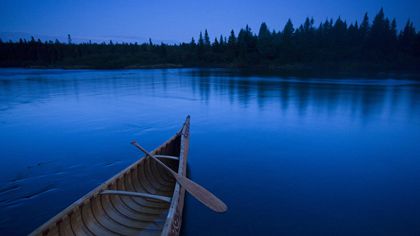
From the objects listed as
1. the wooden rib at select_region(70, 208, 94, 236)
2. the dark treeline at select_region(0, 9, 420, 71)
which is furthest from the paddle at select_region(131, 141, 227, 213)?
the dark treeline at select_region(0, 9, 420, 71)

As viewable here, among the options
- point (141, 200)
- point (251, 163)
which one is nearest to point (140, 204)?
point (141, 200)

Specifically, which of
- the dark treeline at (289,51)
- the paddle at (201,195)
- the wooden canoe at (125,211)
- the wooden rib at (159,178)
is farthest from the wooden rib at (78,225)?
the dark treeline at (289,51)

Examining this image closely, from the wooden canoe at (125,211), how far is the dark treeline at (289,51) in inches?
3036

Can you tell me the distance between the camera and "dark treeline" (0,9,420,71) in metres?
76.3

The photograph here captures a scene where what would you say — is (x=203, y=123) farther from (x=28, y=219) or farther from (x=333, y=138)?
(x=28, y=219)

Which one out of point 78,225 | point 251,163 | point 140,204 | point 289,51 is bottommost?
point 251,163

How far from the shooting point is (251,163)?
876 centimetres

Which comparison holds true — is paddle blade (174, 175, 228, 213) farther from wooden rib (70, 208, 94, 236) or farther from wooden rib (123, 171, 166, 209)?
wooden rib (70, 208, 94, 236)

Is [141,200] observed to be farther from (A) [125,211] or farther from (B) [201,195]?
(B) [201,195]

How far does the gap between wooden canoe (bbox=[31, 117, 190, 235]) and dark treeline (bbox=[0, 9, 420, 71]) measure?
77123 mm

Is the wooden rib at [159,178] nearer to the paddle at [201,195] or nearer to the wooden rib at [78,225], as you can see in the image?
the paddle at [201,195]

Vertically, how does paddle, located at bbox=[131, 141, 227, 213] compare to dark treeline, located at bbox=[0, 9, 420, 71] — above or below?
below

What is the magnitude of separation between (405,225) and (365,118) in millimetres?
11713

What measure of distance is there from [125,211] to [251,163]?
16.3ft
